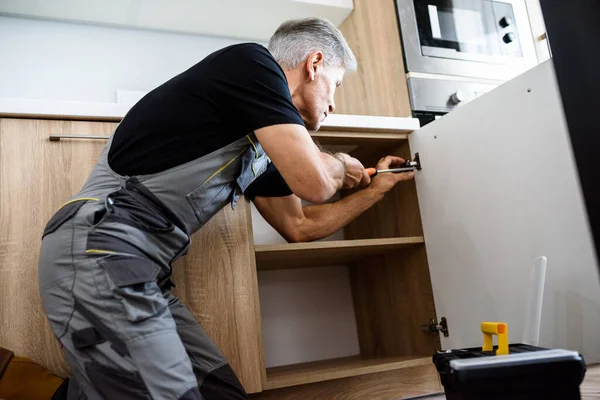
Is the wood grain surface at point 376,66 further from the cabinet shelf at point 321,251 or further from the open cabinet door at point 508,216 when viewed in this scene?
the cabinet shelf at point 321,251

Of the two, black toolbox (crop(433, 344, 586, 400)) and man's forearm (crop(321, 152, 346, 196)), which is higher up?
man's forearm (crop(321, 152, 346, 196))

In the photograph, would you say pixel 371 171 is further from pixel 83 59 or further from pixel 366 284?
pixel 83 59

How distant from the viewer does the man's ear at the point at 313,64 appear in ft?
4.13

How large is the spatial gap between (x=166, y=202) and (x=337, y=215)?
633mm

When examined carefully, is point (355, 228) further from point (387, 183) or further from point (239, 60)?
point (239, 60)

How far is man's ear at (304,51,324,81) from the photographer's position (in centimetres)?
126

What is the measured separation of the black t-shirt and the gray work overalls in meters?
0.03

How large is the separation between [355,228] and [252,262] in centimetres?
72

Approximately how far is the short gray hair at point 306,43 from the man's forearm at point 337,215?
0.39 m

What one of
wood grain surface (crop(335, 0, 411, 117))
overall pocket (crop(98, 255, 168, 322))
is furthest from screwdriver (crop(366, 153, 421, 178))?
overall pocket (crop(98, 255, 168, 322))

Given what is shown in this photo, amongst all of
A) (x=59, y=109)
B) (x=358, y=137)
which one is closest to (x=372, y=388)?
(x=358, y=137)

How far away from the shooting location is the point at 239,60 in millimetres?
1032

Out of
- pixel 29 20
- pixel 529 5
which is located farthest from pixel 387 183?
pixel 29 20

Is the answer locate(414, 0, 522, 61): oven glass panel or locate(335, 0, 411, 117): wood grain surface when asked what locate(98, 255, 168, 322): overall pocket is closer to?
locate(335, 0, 411, 117): wood grain surface
